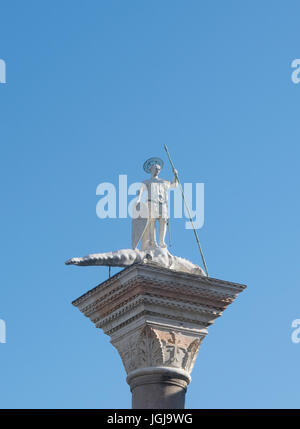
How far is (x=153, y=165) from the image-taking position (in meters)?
32.9

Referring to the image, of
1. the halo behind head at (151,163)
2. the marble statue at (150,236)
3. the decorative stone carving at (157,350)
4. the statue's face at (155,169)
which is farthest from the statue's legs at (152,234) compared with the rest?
the decorative stone carving at (157,350)

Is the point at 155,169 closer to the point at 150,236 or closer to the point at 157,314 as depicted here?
the point at 150,236

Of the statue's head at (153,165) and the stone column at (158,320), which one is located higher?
the statue's head at (153,165)

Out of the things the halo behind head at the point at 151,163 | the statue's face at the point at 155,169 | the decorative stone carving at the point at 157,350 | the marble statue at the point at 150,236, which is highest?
the halo behind head at the point at 151,163

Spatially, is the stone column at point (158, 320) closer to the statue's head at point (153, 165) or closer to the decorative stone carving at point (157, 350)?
the decorative stone carving at point (157, 350)

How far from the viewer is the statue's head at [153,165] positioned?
108ft

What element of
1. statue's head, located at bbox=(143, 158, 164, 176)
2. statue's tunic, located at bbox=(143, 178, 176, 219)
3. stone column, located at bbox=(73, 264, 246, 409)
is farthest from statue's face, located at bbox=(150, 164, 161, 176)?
stone column, located at bbox=(73, 264, 246, 409)

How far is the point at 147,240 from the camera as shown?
31672mm

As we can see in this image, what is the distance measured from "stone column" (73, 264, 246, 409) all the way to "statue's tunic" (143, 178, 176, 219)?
2413 mm

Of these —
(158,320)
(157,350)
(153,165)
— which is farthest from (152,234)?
(157,350)

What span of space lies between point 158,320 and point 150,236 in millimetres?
2738
